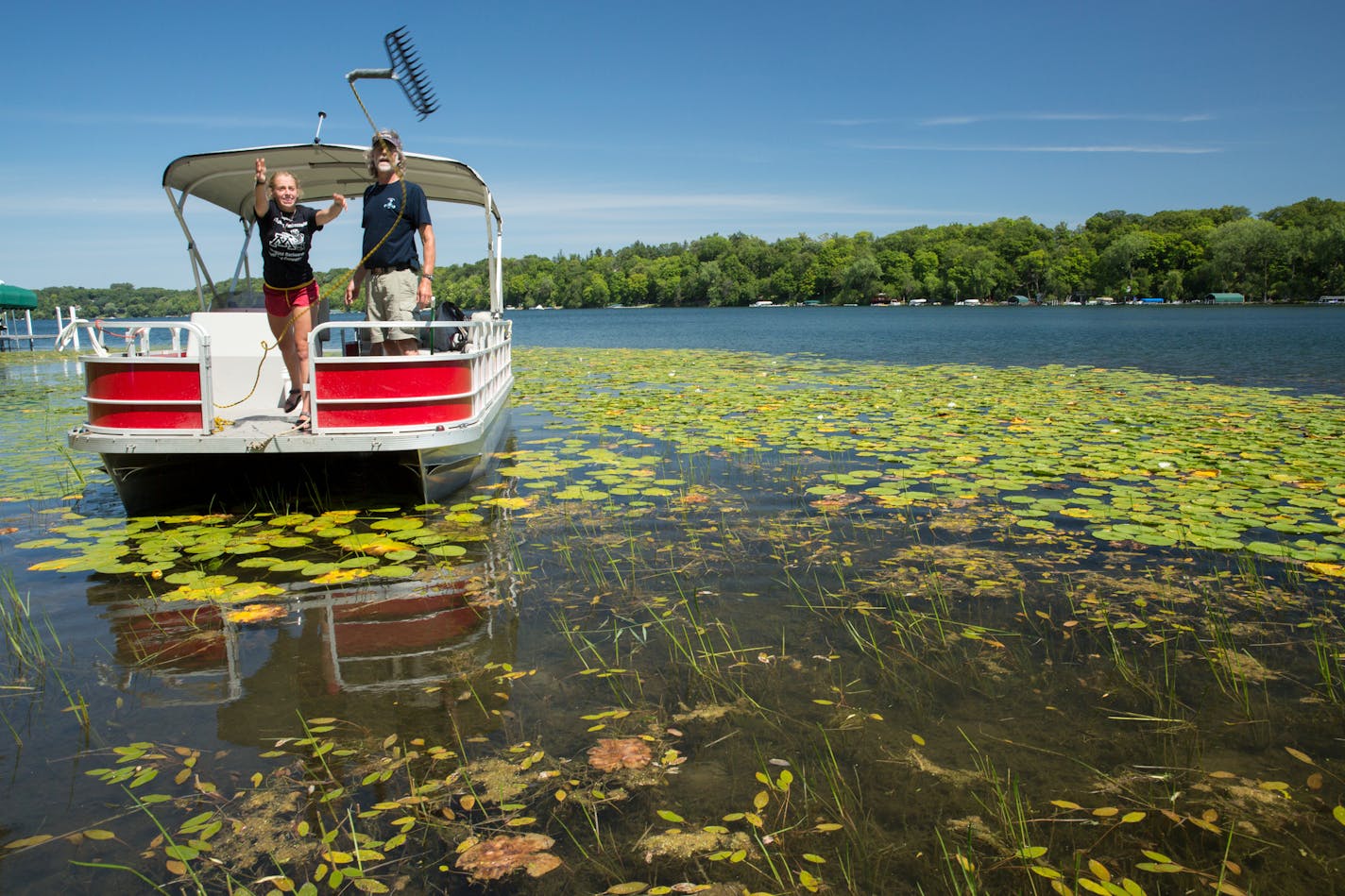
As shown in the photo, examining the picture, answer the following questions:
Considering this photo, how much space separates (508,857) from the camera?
252 cm

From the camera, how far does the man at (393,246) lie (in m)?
6.70

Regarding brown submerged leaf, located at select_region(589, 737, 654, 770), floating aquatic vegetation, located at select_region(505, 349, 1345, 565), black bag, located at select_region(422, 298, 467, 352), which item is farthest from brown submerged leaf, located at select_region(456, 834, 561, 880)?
black bag, located at select_region(422, 298, 467, 352)

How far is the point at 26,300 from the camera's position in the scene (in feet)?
91.6

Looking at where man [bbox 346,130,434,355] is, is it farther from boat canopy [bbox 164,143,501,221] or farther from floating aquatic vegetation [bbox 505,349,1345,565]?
floating aquatic vegetation [bbox 505,349,1345,565]

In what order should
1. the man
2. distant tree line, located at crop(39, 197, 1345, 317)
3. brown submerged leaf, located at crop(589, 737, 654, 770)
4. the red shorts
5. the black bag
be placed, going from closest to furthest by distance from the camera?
brown submerged leaf, located at crop(589, 737, 654, 770), the red shorts, the man, the black bag, distant tree line, located at crop(39, 197, 1345, 317)

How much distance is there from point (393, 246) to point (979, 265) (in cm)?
14632

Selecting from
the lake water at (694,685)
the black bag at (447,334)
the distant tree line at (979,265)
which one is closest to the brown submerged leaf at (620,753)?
the lake water at (694,685)

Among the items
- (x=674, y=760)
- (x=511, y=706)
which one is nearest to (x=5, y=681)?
(x=511, y=706)

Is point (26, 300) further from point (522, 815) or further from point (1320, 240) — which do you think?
point (1320, 240)

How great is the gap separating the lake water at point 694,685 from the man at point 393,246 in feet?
5.40

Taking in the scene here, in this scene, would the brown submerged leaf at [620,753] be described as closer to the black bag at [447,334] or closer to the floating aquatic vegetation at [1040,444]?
the floating aquatic vegetation at [1040,444]

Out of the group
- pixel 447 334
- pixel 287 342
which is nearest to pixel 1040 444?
pixel 447 334

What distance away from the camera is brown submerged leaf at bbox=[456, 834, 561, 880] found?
246cm

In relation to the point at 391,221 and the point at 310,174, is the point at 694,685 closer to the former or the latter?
the point at 391,221
